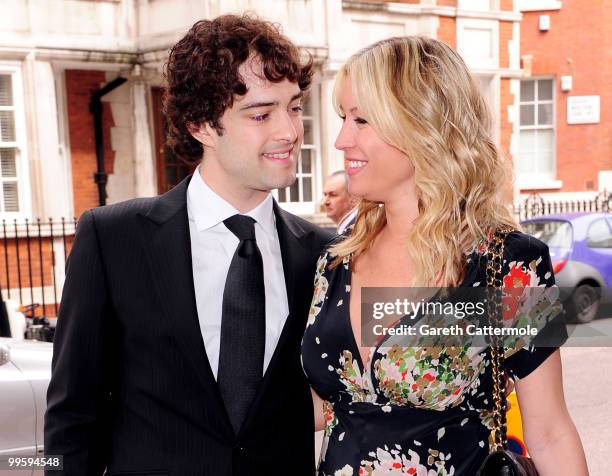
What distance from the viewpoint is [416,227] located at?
2.48 m

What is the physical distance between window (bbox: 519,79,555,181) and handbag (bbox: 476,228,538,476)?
17383 millimetres

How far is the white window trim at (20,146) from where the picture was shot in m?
11.5

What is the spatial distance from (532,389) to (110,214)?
146 cm

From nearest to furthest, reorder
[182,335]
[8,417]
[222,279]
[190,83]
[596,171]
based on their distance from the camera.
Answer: [182,335], [222,279], [190,83], [8,417], [596,171]

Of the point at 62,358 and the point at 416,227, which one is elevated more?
the point at 416,227

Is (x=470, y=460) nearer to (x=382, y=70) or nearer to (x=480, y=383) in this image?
(x=480, y=383)

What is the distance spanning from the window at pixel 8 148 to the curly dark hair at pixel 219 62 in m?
9.73

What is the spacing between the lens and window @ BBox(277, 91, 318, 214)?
14195 millimetres

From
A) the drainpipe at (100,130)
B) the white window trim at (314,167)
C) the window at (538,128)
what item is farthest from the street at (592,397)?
the window at (538,128)

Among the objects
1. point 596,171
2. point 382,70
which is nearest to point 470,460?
point 382,70

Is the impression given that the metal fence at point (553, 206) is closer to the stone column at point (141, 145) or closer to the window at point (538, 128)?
the window at point (538, 128)

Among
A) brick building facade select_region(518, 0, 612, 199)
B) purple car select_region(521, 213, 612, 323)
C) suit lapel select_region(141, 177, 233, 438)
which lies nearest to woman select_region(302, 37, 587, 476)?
suit lapel select_region(141, 177, 233, 438)

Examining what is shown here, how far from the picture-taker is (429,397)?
233 centimetres

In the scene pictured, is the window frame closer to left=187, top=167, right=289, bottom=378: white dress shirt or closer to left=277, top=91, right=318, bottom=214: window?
left=277, top=91, right=318, bottom=214: window
